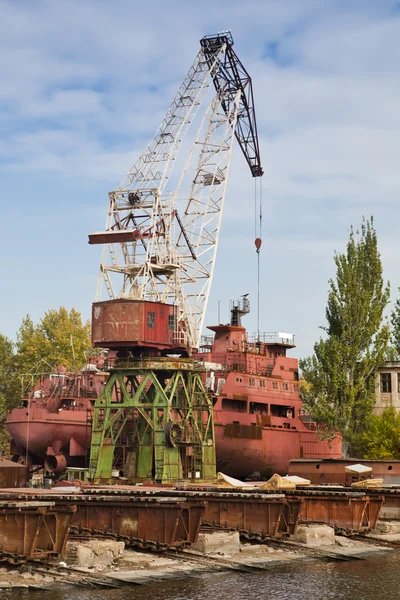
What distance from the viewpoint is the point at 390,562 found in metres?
37.5

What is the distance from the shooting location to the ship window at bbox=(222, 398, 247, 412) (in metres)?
74.8

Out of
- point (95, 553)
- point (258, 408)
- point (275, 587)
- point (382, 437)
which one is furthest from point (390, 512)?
point (258, 408)

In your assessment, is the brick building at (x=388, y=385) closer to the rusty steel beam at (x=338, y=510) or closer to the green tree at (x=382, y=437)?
the green tree at (x=382, y=437)

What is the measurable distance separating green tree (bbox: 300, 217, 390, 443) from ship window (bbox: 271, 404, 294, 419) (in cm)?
224

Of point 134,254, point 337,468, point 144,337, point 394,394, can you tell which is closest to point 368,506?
point 337,468

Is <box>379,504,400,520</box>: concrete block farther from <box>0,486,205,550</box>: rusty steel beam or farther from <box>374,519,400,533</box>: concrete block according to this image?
<box>0,486,205,550</box>: rusty steel beam

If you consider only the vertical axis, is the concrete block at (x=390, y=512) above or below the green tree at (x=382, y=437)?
below

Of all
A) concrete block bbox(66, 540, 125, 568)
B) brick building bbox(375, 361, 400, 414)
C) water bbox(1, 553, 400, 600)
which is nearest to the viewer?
water bbox(1, 553, 400, 600)

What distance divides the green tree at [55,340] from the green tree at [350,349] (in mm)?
37145

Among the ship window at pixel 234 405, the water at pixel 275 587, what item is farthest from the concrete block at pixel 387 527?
the ship window at pixel 234 405

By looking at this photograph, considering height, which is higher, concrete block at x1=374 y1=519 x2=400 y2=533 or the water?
concrete block at x1=374 y1=519 x2=400 y2=533

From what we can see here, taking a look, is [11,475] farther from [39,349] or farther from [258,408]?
[39,349]

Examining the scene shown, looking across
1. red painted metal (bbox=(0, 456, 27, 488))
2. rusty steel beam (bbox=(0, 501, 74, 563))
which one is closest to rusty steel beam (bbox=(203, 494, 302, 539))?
rusty steel beam (bbox=(0, 501, 74, 563))

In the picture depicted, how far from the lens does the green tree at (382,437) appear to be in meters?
73.8
